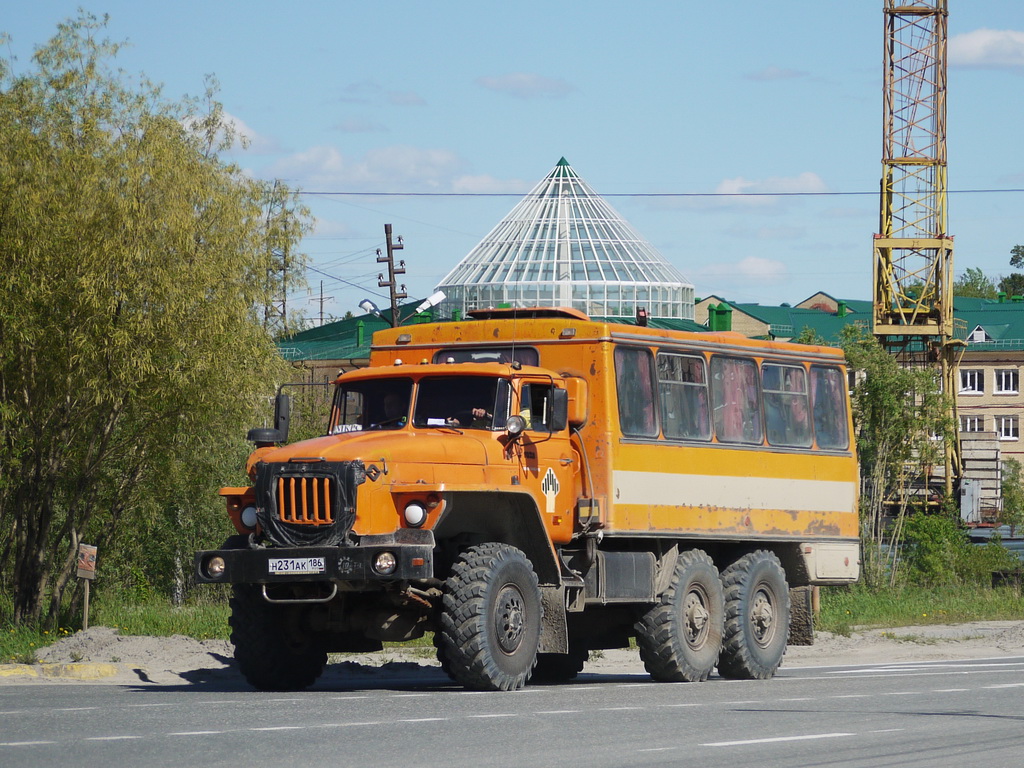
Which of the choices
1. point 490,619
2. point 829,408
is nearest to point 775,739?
point 490,619

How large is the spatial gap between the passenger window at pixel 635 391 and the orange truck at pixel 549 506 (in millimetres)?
22

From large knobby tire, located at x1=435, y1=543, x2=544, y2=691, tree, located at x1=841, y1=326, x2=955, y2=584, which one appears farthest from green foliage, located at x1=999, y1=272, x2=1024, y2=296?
large knobby tire, located at x1=435, y1=543, x2=544, y2=691

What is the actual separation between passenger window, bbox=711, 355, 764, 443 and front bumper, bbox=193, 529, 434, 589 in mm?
4940

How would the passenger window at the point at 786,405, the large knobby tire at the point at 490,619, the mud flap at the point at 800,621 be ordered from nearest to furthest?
1. the large knobby tire at the point at 490,619
2. the passenger window at the point at 786,405
3. the mud flap at the point at 800,621

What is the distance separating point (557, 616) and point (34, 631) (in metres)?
9.21

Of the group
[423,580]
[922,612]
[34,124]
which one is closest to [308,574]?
[423,580]

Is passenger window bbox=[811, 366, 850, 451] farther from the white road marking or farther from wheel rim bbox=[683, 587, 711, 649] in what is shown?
the white road marking

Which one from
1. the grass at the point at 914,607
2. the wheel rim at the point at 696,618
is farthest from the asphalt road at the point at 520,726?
the grass at the point at 914,607

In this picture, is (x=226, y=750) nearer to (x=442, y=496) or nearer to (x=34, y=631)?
(x=442, y=496)

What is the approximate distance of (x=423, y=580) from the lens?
14125 mm

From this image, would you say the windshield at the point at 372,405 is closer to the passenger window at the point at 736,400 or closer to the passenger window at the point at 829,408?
the passenger window at the point at 736,400

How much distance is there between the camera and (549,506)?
15898 mm

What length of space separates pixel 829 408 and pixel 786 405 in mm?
1007

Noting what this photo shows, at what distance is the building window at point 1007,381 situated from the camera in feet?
309
